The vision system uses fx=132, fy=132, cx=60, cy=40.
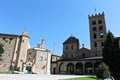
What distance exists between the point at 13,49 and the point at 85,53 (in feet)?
86.0

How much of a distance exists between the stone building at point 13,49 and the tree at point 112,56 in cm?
2525

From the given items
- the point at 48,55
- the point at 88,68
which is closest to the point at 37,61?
the point at 48,55

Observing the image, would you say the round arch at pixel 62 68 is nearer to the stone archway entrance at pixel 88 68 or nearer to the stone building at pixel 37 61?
the stone building at pixel 37 61

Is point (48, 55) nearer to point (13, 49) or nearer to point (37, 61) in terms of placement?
point (37, 61)

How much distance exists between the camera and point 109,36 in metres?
32.1

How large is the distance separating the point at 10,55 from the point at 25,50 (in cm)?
500

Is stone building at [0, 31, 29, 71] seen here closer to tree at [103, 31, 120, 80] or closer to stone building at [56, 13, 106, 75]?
stone building at [56, 13, 106, 75]

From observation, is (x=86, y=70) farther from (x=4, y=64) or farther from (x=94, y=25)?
(x=4, y=64)

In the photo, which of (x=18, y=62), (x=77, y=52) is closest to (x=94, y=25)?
(x=77, y=52)

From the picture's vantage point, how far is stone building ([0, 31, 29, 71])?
→ 3925 centimetres

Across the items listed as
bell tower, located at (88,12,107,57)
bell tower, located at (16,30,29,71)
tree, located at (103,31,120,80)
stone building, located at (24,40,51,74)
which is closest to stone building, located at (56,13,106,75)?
bell tower, located at (88,12,107,57)

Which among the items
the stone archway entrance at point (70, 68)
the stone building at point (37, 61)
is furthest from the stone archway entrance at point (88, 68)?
the stone building at point (37, 61)

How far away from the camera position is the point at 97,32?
52812 millimetres

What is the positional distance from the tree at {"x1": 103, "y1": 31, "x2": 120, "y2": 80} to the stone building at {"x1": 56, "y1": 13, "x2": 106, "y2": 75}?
11.1 m
